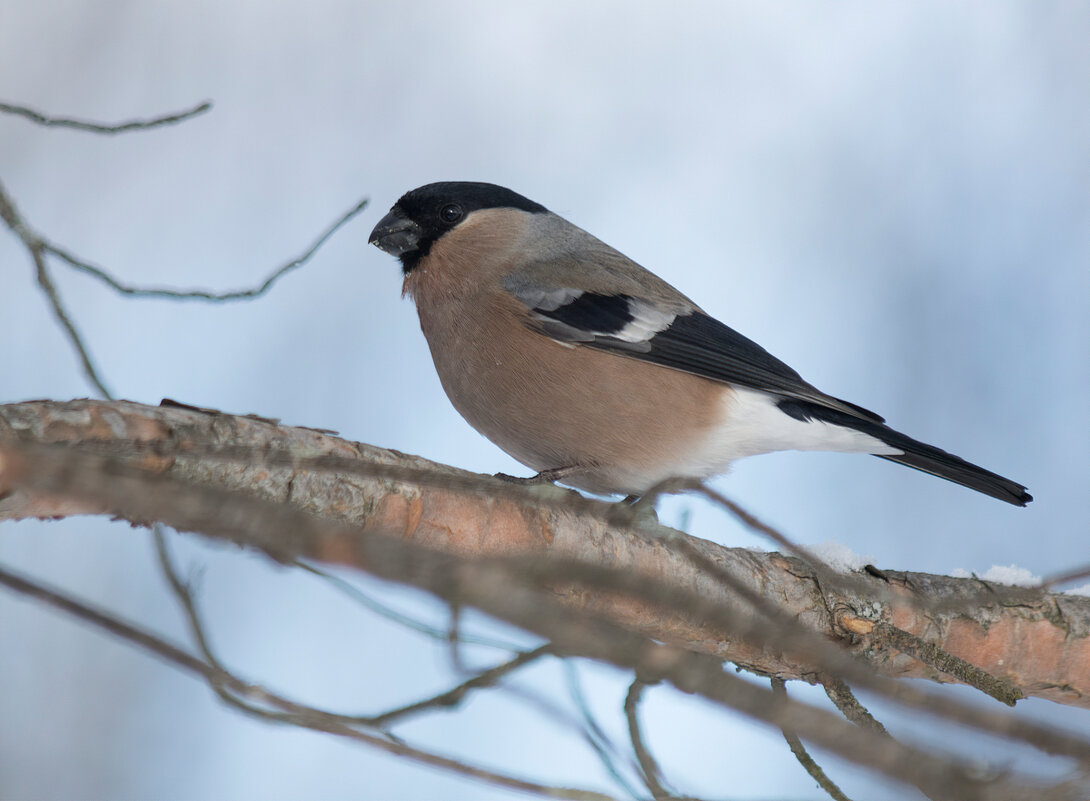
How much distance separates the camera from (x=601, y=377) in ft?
8.32

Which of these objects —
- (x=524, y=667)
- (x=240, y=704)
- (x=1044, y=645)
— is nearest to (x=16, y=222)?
(x=240, y=704)

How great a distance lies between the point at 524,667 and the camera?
6.38 ft

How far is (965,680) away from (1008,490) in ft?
2.80

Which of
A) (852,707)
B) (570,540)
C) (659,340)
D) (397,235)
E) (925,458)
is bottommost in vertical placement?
(852,707)

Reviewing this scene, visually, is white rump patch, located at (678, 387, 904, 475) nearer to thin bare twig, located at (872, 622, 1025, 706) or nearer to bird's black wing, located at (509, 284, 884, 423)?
bird's black wing, located at (509, 284, 884, 423)

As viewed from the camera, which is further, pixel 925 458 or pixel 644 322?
pixel 644 322

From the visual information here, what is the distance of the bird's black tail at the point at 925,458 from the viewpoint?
2543 mm

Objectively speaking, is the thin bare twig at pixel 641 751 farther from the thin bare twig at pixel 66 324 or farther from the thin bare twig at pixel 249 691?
the thin bare twig at pixel 66 324

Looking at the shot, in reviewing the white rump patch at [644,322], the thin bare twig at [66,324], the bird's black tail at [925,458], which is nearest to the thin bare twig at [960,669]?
the bird's black tail at [925,458]

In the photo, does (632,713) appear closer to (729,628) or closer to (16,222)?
(729,628)

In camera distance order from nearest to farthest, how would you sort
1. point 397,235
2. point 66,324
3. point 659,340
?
point 66,324
point 659,340
point 397,235

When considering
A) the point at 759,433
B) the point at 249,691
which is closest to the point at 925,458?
the point at 759,433

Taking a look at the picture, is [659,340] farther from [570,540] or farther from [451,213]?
[570,540]

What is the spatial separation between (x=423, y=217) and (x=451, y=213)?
3.5 inches
